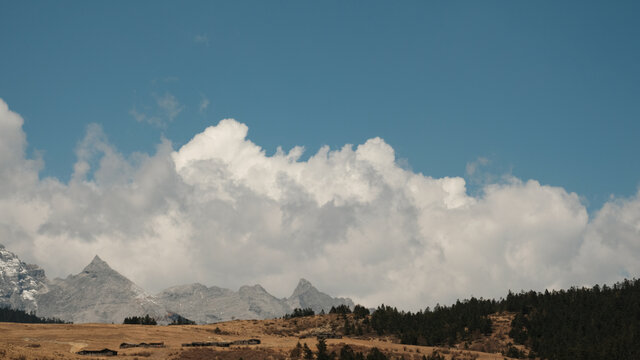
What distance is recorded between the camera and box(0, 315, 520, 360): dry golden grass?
2453 inches

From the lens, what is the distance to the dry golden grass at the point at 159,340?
204 feet

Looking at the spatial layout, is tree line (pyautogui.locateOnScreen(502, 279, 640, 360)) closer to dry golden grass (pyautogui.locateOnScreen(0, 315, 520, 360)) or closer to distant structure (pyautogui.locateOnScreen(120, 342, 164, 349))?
dry golden grass (pyautogui.locateOnScreen(0, 315, 520, 360))

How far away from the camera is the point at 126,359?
194 ft

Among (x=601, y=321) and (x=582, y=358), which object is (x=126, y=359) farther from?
(x=601, y=321)

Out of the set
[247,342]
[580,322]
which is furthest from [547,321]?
[247,342]

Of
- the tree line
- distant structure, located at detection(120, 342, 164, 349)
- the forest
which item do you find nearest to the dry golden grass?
distant structure, located at detection(120, 342, 164, 349)

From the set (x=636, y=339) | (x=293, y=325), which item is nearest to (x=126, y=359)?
(x=293, y=325)

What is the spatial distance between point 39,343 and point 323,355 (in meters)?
30.8

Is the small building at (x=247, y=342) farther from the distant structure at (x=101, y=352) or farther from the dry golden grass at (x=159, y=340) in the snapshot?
the distant structure at (x=101, y=352)

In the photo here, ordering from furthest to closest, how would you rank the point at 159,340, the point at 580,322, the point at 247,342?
the point at 580,322 < the point at 247,342 < the point at 159,340

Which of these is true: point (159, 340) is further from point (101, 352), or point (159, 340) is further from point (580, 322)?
point (580, 322)

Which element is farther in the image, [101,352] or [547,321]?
[547,321]

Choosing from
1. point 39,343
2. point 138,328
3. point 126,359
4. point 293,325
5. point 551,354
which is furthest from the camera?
point 293,325

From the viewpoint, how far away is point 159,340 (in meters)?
74.9
